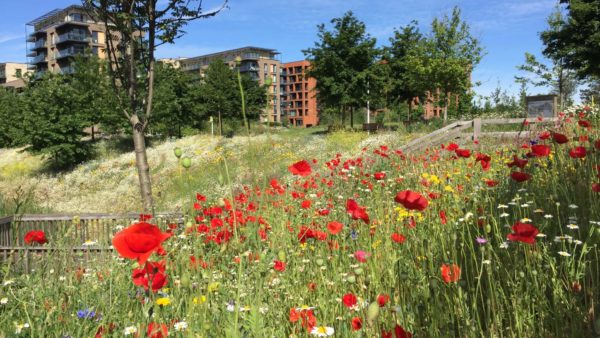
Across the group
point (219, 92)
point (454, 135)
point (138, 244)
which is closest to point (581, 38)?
point (454, 135)

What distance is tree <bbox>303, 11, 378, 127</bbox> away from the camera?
27594mm

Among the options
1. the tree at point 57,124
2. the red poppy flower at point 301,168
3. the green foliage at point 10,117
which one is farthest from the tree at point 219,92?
the red poppy flower at point 301,168

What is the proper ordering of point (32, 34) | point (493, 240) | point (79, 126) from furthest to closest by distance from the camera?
point (32, 34)
point (79, 126)
point (493, 240)

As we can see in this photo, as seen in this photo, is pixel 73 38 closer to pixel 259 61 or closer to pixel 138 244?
pixel 259 61

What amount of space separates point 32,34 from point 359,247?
88.7m

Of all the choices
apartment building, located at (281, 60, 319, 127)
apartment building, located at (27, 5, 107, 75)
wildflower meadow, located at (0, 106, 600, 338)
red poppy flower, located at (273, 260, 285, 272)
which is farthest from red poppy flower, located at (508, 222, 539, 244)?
apartment building, located at (281, 60, 319, 127)

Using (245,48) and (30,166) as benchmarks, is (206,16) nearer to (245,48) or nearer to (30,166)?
(30,166)

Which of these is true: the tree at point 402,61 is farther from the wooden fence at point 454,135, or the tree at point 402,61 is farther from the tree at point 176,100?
the wooden fence at point 454,135

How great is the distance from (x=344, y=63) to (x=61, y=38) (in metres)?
59.3

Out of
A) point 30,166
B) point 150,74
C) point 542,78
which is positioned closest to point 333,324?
point 150,74

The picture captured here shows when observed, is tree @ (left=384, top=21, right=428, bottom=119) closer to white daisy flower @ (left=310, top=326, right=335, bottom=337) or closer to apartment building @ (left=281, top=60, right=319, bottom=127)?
white daisy flower @ (left=310, top=326, right=335, bottom=337)

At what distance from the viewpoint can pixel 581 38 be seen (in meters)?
24.5

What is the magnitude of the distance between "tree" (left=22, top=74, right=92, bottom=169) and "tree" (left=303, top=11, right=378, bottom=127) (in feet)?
45.7

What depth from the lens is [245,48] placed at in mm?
101375
